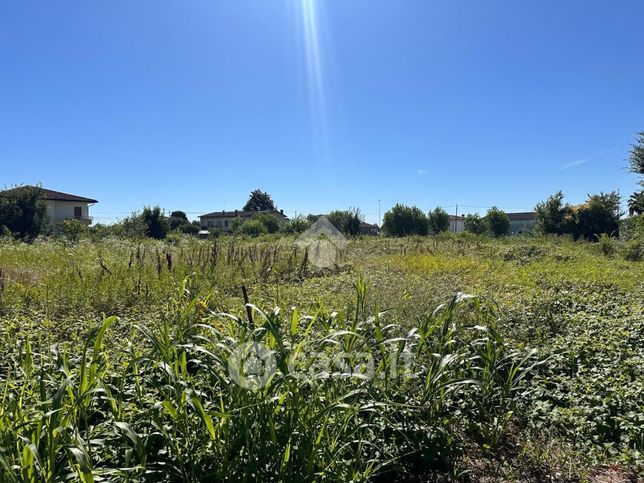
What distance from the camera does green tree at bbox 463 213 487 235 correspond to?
30.0 metres

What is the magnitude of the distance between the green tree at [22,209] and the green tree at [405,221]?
74.0 ft

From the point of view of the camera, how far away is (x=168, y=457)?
1.32 meters

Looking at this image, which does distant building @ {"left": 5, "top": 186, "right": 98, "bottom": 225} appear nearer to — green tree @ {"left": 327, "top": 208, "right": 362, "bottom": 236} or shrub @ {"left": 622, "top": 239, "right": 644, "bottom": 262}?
green tree @ {"left": 327, "top": 208, "right": 362, "bottom": 236}

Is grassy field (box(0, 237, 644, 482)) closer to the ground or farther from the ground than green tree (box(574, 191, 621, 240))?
closer to the ground

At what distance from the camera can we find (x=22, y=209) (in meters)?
20.0

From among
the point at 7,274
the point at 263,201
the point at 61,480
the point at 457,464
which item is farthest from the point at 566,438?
the point at 263,201

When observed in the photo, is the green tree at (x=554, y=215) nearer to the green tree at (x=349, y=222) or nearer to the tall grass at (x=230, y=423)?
the green tree at (x=349, y=222)

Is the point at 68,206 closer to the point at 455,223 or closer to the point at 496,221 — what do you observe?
the point at 496,221

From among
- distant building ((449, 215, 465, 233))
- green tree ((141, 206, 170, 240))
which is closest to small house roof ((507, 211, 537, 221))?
distant building ((449, 215, 465, 233))

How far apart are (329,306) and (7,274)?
4361mm

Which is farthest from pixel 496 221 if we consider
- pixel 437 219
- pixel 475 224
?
pixel 437 219

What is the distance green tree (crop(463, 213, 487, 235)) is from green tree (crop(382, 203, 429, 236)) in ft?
11.0

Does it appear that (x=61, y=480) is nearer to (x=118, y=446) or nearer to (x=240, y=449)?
(x=118, y=446)

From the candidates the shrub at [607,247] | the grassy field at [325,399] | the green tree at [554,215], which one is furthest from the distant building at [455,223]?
the grassy field at [325,399]
